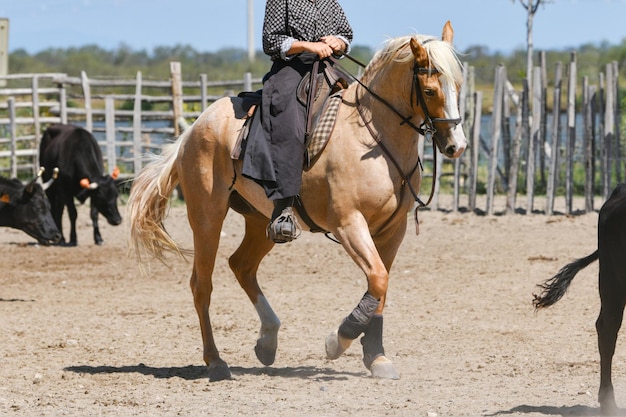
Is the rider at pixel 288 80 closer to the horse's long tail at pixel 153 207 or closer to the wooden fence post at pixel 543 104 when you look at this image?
the horse's long tail at pixel 153 207

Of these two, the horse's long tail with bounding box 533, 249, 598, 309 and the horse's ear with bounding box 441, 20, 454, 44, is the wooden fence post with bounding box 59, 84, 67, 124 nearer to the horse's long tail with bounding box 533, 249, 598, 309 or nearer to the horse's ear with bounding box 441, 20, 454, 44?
the horse's ear with bounding box 441, 20, 454, 44

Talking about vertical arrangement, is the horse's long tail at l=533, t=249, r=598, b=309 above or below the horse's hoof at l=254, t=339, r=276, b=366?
above

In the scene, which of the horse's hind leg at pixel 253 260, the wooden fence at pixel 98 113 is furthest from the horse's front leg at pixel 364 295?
the wooden fence at pixel 98 113

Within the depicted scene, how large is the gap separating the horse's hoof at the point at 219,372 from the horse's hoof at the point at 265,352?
0.30m

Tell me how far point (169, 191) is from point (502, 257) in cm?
526

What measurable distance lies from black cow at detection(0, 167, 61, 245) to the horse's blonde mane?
645 cm

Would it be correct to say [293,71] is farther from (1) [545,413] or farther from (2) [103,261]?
(2) [103,261]

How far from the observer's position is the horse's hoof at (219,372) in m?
7.08

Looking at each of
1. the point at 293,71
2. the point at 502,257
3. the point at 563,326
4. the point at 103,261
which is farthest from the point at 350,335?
the point at 103,261

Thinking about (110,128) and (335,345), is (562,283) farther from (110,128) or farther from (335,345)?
(110,128)

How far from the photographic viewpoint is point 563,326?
8477mm

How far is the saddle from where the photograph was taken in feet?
22.7

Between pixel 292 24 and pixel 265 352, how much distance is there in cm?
227

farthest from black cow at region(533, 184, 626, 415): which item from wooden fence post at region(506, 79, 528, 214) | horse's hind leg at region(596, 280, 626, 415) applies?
wooden fence post at region(506, 79, 528, 214)
